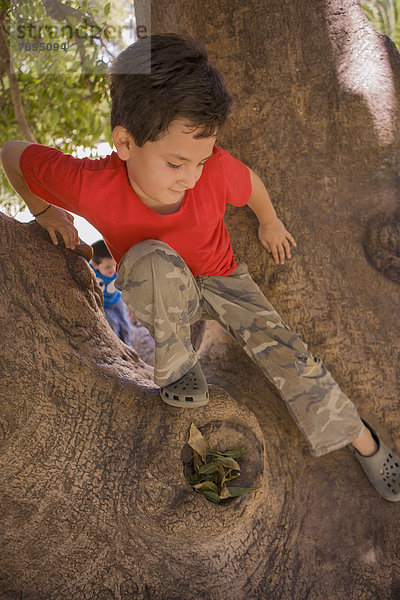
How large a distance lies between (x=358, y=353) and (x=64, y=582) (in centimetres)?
142

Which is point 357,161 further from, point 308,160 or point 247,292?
point 247,292

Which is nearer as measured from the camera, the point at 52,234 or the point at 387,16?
the point at 52,234

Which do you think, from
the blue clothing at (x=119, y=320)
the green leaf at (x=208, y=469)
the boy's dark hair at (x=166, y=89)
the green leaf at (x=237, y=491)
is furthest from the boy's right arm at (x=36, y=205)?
the blue clothing at (x=119, y=320)

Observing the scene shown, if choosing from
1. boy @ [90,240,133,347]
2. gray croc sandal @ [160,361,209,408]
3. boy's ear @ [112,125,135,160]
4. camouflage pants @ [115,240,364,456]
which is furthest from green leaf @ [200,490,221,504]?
boy @ [90,240,133,347]

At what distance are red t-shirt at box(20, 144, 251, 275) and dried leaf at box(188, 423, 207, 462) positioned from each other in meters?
0.62

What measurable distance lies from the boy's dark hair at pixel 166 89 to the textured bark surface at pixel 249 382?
670 mm

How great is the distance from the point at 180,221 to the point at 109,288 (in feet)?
6.35

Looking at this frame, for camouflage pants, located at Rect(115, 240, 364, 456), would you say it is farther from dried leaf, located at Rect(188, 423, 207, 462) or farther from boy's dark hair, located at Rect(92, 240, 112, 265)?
boy's dark hair, located at Rect(92, 240, 112, 265)

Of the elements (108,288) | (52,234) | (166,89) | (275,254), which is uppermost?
(166,89)

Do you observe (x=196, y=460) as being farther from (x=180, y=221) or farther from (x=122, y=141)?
(x=122, y=141)

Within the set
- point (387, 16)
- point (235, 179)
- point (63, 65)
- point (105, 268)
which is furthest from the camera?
point (387, 16)

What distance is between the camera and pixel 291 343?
6.55ft

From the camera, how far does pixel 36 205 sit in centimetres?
199

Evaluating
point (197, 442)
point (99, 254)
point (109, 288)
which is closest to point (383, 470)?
point (197, 442)
